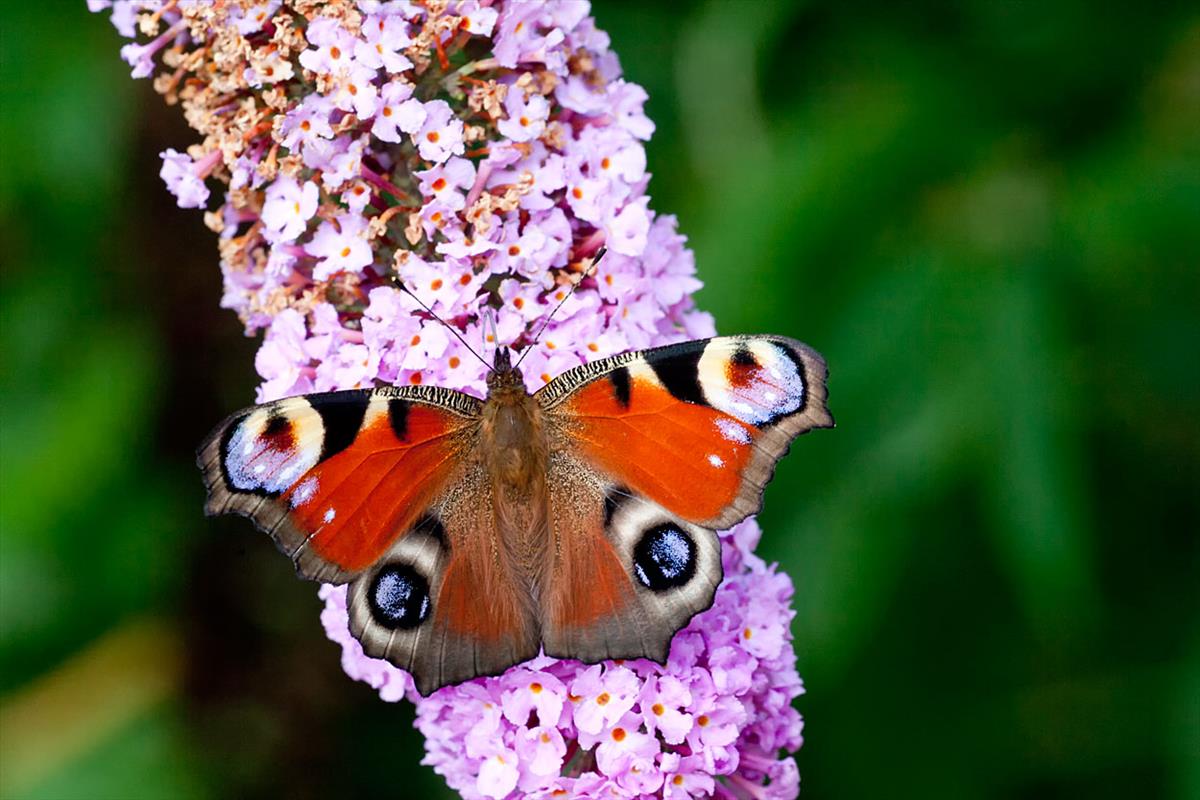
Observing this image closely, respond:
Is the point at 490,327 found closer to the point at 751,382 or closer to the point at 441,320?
the point at 441,320

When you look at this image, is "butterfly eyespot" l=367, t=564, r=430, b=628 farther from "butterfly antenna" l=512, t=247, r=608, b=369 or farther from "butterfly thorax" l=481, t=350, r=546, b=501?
"butterfly antenna" l=512, t=247, r=608, b=369

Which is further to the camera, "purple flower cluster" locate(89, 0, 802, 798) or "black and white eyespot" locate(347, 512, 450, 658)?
"purple flower cluster" locate(89, 0, 802, 798)

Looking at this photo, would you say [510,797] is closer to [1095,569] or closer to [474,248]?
[474,248]

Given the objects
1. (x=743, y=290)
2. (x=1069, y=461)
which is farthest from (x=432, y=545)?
(x=1069, y=461)

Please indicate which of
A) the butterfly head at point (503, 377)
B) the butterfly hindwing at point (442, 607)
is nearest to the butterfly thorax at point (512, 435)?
the butterfly head at point (503, 377)

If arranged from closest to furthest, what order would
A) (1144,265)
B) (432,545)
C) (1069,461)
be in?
(432,545) → (1069,461) → (1144,265)

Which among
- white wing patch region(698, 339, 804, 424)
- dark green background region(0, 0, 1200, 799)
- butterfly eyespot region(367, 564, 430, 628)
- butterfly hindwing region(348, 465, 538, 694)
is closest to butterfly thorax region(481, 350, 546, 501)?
butterfly hindwing region(348, 465, 538, 694)
